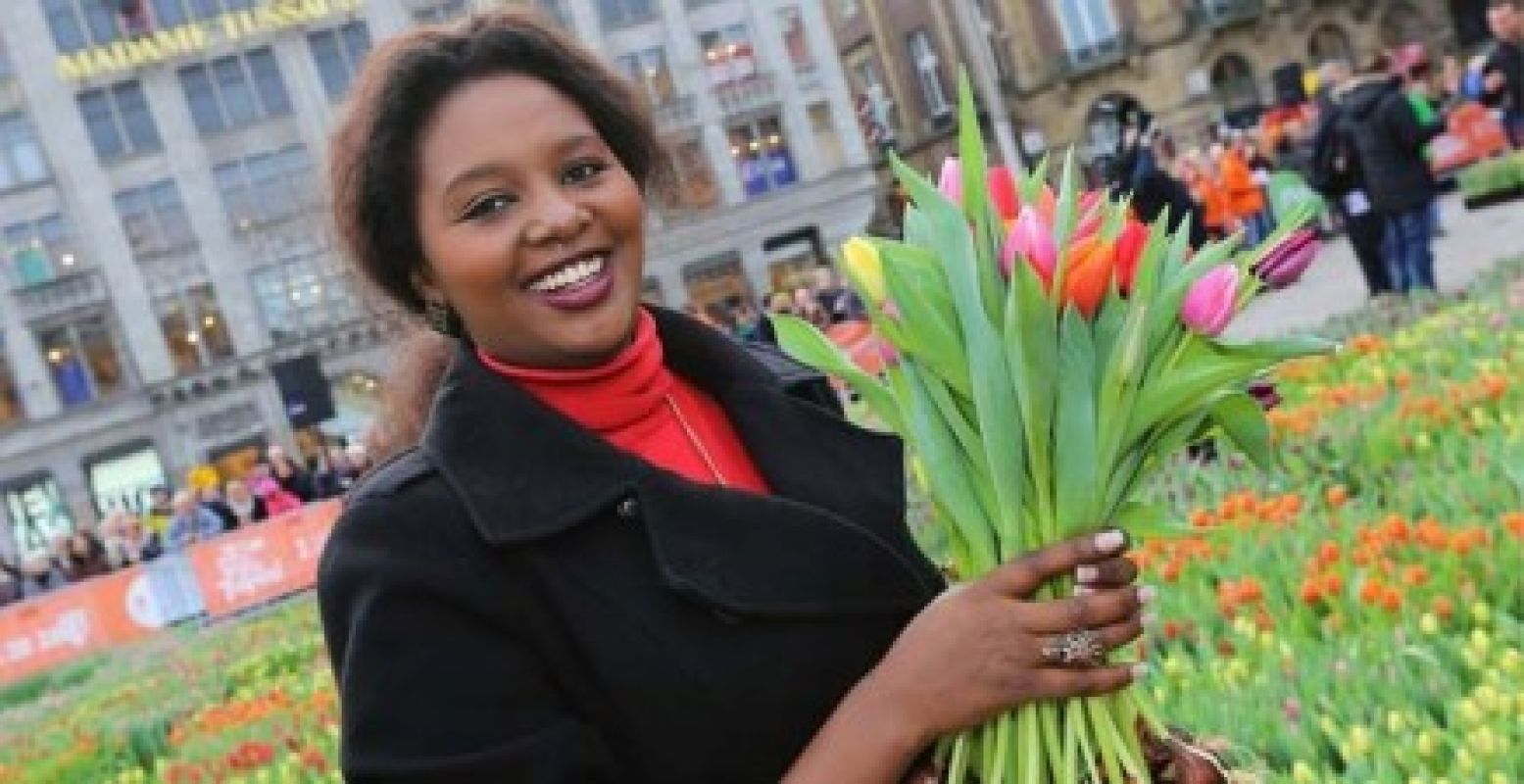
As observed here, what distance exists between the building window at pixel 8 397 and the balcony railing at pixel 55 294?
1.31 metres

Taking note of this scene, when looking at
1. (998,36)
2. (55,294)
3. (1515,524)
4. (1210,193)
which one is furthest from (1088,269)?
(998,36)

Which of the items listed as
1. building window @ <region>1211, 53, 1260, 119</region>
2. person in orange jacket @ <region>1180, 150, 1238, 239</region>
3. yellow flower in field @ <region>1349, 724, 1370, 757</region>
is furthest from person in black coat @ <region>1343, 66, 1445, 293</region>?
building window @ <region>1211, 53, 1260, 119</region>

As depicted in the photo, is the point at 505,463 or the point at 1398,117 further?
the point at 1398,117

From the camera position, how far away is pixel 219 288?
1825 inches

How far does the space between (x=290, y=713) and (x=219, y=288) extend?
136ft

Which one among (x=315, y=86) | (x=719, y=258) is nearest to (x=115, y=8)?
(x=315, y=86)

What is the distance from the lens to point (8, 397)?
149 ft

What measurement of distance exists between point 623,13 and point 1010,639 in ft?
156

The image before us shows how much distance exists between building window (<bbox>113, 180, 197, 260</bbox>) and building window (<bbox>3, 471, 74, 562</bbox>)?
6.60 m

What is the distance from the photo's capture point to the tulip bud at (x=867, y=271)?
189cm

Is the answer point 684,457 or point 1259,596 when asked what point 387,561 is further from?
point 1259,596

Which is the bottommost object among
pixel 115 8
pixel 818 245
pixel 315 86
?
pixel 818 245

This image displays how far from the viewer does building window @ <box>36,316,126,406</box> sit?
45719mm

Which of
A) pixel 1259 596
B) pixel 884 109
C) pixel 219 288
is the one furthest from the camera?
pixel 884 109
